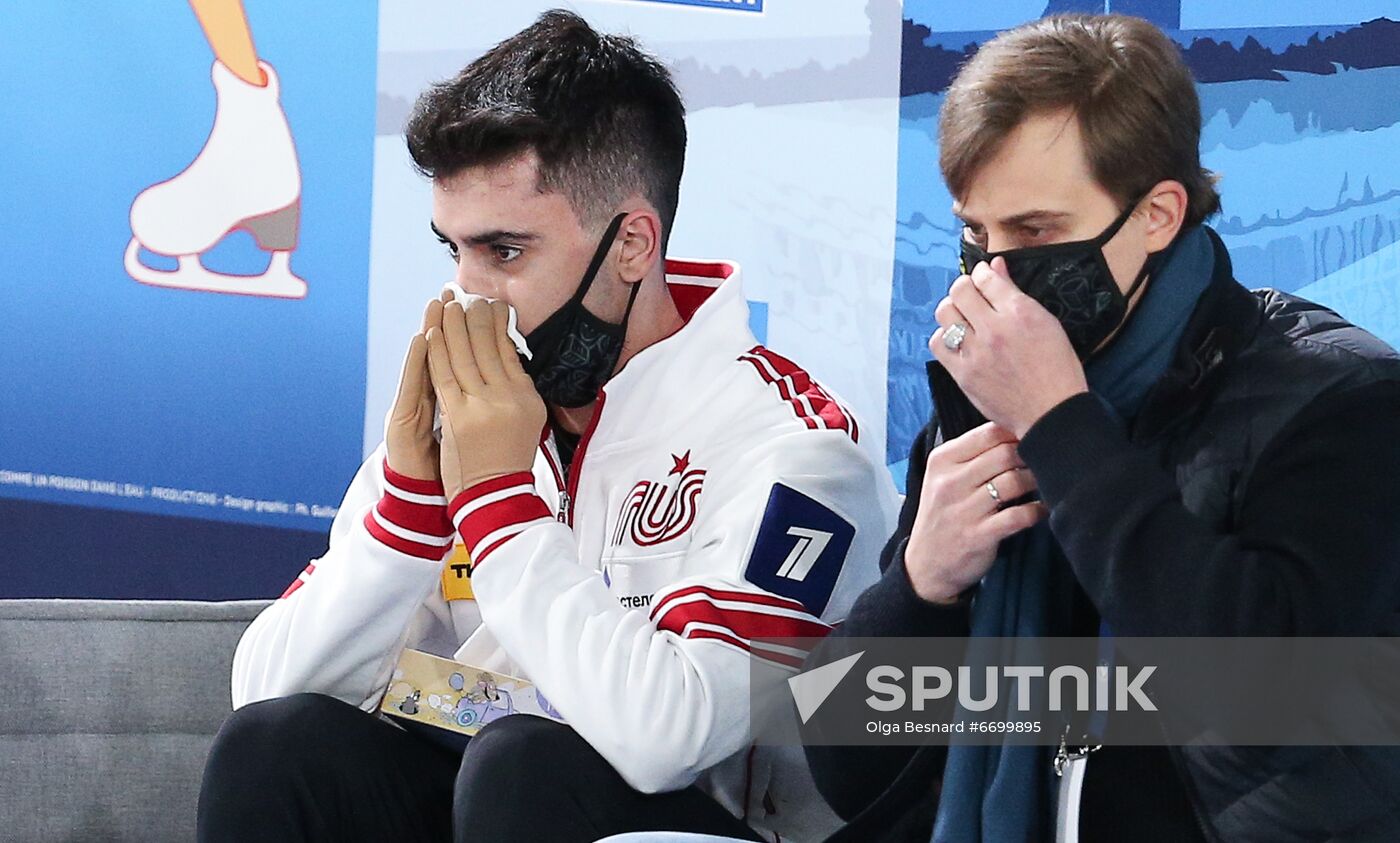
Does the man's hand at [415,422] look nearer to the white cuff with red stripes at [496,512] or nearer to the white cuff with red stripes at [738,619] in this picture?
the white cuff with red stripes at [496,512]

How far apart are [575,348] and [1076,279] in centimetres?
63

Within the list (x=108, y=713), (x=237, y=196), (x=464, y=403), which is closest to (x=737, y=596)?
(x=464, y=403)

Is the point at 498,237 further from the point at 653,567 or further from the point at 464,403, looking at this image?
the point at 653,567

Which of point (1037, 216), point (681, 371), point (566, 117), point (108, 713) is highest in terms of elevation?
point (566, 117)

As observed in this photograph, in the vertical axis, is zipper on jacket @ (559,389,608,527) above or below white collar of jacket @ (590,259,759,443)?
below

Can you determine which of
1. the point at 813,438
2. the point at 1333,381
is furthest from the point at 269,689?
the point at 1333,381

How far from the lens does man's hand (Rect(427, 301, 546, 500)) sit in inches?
66.8

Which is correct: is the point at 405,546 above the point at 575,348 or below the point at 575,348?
below

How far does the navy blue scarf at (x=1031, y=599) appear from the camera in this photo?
141 centimetres

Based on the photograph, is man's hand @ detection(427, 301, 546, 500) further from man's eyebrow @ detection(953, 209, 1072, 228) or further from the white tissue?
man's eyebrow @ detection(953, 209, 1072, 228)

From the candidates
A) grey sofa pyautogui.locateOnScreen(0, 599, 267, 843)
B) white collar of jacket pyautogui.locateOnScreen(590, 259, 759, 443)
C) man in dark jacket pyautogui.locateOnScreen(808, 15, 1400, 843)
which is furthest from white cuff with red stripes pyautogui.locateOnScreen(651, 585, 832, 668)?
grey sofa pyautogui.locateOnScreen(0, 599, 267, 843)

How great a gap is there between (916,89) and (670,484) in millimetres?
1173

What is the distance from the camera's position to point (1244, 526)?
4.32ft

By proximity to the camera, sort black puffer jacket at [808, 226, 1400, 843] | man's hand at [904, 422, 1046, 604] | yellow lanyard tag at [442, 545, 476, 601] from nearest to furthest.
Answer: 1. black puffer jacket at [808, 226, 1400, 843]
2. man's hand at [904, 422, 1046, 604]
3. yellow lanyard tag at [442, 545, 476, 601]
